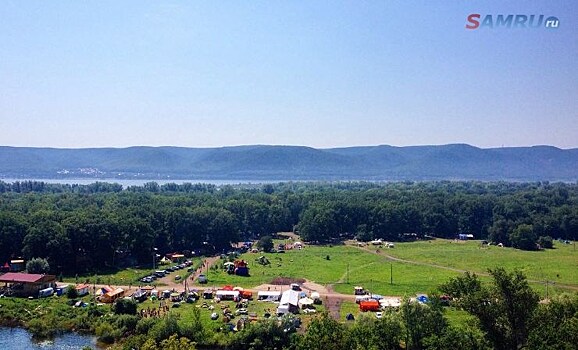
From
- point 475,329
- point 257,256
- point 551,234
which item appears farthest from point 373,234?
point 475,329

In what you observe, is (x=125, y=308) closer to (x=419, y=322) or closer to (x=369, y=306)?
(x=369, y=306)

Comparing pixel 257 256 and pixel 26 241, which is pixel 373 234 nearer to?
pixel 257 256

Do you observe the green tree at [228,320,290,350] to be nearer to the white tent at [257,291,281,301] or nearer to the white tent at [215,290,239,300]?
the white tent at [257,291,281,301]

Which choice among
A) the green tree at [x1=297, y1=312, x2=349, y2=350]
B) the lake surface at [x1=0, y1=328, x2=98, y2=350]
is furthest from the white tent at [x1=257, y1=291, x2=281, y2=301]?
the green tree at [x1=297, y1=312, x2=349, y2=350]

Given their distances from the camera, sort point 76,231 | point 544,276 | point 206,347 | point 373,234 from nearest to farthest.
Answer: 1. point 206,347
2. point 544,276
3. point 76,231
4. point 373,234

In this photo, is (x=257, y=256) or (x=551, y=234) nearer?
(x=257, y=256)

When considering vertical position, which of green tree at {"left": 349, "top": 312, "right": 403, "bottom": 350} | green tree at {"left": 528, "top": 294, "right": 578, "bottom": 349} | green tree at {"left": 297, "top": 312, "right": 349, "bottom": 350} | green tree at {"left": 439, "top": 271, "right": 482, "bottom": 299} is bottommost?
green tree at {"left": 349, "top": 312, "right": 403, "bottom": 350}

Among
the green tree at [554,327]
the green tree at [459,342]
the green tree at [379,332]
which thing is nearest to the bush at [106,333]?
the green tree at [379,332]
